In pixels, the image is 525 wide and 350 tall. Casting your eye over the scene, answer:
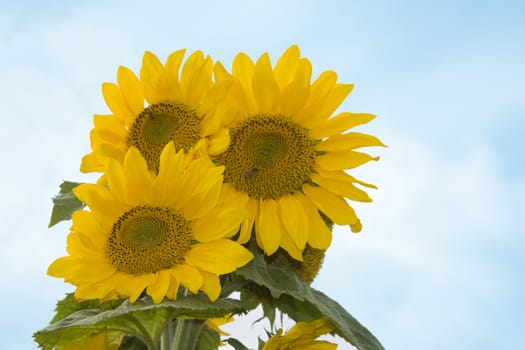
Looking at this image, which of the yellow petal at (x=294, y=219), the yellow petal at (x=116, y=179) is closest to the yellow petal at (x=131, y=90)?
the yellow petal at (x=116, y=179)

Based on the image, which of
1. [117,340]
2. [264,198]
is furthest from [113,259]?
[117,340]

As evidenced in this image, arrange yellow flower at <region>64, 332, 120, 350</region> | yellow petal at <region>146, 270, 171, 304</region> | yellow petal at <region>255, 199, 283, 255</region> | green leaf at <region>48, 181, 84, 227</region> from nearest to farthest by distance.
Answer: yellow petal at <region>146, 270, 171, 304</region> < yellow petal at <region>255, 199, 283, 255</region> < yellow flower at <region>64, 332, 120, 350</region> < green leaf at <region>48, 181, 84, 227</region>

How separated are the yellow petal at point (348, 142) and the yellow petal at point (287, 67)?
0.13 m

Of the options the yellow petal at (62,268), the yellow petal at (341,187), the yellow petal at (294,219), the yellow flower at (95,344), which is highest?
the yellow petal at (341,187)

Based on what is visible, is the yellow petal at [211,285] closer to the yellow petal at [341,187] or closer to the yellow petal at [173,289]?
the yellow petal at [173,289]

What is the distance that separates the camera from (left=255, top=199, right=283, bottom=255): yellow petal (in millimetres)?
1269

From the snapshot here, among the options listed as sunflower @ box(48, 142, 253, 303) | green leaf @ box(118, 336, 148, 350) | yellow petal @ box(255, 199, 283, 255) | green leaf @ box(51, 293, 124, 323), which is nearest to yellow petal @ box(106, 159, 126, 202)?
sunflower @ box(48, 142, 253, 303)

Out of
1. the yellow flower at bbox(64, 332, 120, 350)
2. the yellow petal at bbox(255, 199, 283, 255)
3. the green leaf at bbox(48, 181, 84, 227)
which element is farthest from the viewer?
the green leaf at bbox(48, 181, 84, 227)

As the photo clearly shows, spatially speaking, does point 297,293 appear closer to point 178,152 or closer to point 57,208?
point 178,152

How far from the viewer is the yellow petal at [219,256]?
3.90 ft

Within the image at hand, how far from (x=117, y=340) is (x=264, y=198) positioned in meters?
0.47

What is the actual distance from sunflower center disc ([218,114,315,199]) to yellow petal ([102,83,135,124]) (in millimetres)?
210

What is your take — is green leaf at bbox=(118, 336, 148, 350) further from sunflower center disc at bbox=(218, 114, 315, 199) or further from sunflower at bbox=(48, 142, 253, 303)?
sunflower center disc at bbox=(218, 114, 315, 199)

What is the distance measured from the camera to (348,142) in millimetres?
1335
